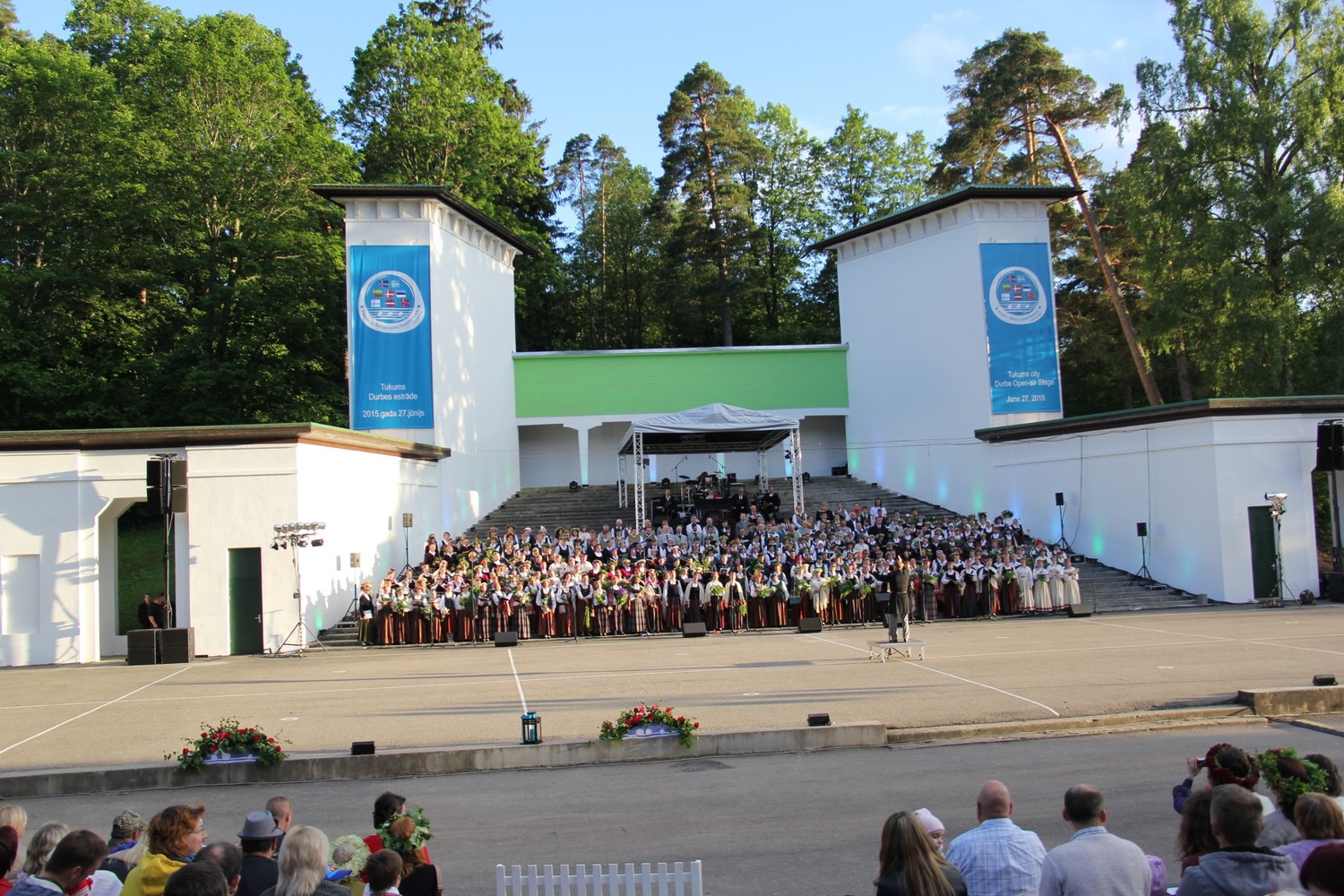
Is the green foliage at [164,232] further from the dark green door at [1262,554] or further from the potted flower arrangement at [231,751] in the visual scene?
the dark green door at [1262,554]

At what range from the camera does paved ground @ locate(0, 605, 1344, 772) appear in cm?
1158

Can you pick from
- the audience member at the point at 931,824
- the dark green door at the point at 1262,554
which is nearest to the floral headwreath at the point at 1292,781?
the audience member at the point at 931,824

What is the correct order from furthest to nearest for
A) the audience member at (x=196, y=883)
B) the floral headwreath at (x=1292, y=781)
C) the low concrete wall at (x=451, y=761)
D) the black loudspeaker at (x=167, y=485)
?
the black loudspeaker at (x=167, y=485) → the low concrete wall at (x=451, y=761) → the floral headwreath at (x=1292, y=781) → the audience member at (x=196, y=883)

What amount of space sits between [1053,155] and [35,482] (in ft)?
115

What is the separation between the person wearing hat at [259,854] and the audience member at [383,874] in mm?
847

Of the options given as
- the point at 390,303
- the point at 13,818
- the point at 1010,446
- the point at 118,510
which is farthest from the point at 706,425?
the point at 13,818

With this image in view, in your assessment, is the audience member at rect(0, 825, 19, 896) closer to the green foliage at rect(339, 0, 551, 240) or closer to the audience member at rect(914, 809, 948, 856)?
the audience member at rect(914, 809, 948, 856)

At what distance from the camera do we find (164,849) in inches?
193

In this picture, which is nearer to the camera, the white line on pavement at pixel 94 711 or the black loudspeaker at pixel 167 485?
the white line on pavement at pixel 94 711

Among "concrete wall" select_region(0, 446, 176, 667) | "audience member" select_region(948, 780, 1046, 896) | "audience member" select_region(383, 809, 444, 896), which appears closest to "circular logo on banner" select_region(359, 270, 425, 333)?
"concrete wall" select_region(0, 446, 176, 667)

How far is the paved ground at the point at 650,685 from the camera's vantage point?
38.0 ft

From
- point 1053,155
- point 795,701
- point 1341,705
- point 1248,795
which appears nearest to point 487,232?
point 1053,155

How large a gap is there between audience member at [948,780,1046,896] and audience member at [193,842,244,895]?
3.42m

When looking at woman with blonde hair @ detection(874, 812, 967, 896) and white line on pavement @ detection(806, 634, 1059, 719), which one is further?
white line on pavement @ detection(806, 634, 1059, 719)
